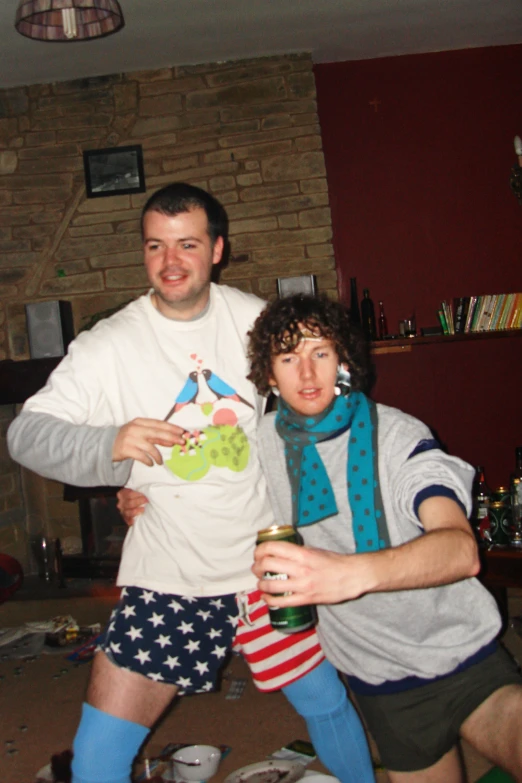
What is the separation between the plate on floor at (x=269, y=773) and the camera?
7.75 feet

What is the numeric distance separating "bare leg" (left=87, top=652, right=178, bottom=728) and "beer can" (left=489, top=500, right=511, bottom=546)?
1.87m

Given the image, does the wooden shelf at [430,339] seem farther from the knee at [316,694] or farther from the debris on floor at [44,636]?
the knee at [316,694]

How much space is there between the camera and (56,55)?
4023 millimetres

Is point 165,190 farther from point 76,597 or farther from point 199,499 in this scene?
point 76,597

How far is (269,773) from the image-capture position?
240 centimetres

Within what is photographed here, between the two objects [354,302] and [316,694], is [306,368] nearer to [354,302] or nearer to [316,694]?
[316,694]

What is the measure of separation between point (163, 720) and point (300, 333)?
2071 mm

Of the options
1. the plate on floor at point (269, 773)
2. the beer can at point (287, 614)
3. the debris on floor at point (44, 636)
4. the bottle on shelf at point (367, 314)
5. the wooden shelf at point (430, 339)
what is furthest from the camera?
the bottle on shelf at point (367, 314)

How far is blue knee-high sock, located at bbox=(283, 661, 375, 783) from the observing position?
1886mm

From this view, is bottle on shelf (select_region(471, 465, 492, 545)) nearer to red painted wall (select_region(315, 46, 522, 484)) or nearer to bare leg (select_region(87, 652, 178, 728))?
red painted wall (select_region(315, 46, 522, 484))

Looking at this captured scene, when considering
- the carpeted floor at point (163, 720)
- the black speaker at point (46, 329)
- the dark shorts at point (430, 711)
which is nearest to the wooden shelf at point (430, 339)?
the carpeted floor at point (163, 720)

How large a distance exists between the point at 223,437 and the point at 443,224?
3.06m

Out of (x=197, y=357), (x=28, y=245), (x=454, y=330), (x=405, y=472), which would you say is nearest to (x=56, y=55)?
(x=28, y=245)

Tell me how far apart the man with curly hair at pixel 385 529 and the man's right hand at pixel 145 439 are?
0.99ft
